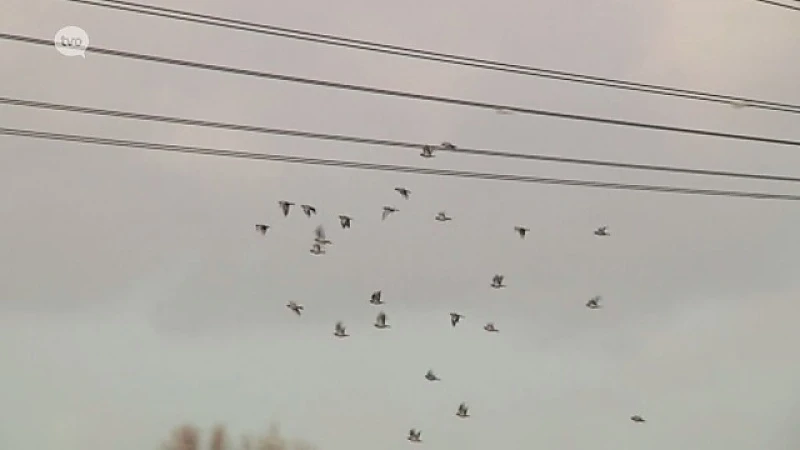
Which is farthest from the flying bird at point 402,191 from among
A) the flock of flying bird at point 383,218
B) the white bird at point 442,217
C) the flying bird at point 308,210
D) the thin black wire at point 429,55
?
the thin black wire at point 429,55

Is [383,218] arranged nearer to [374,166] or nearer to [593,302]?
[374,166]

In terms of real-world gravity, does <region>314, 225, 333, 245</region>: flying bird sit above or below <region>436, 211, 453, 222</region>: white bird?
below

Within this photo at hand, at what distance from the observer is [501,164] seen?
284 cm

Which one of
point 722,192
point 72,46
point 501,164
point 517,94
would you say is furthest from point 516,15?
point 72,46

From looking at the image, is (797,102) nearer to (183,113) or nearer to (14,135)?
(183,113)

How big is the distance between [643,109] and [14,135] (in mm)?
1698

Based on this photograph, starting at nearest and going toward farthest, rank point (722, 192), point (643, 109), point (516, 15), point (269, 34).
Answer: point (269, 34) → point (516, 15) → point (643, 109) → point (722, 192)

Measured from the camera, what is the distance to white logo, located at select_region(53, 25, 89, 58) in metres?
2.38

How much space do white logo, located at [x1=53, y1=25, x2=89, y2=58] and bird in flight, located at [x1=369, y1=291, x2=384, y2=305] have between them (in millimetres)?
966

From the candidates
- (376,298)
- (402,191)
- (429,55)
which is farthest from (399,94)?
(376,298)

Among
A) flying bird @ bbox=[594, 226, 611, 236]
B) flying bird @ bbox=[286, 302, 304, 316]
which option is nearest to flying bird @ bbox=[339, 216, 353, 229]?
flying bird @ bbox=[286, 302, 304, 316]

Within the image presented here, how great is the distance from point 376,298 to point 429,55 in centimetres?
66

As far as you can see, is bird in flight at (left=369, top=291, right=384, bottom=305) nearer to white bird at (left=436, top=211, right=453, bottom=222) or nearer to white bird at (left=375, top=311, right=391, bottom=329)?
white bird at (left=375, top=311, right=391, bottom=329)

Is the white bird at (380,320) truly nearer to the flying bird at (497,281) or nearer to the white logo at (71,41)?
the flying bird at (497,281)
